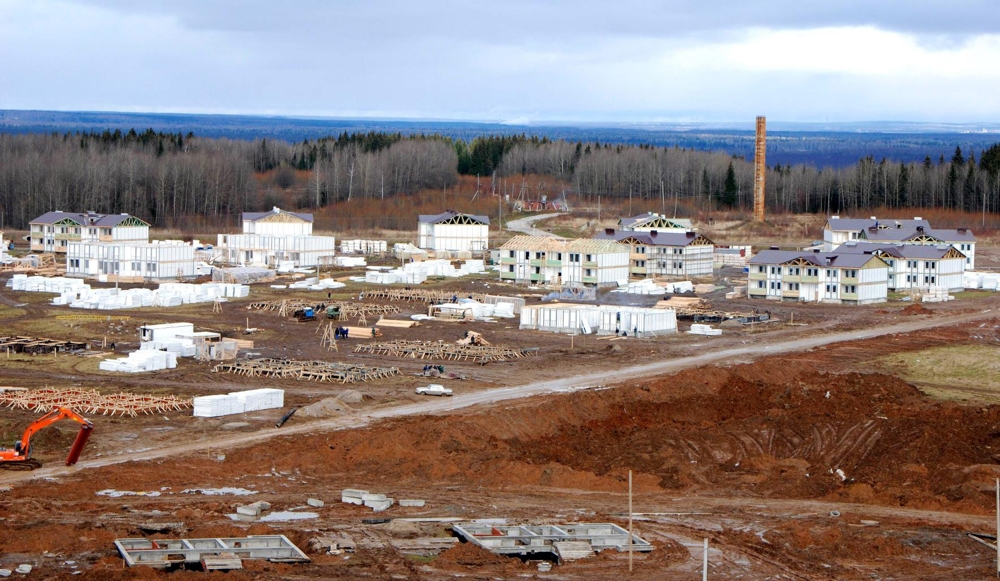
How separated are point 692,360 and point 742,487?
19.5 meters

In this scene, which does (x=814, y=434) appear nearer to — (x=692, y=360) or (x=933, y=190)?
(x=692, y=360)

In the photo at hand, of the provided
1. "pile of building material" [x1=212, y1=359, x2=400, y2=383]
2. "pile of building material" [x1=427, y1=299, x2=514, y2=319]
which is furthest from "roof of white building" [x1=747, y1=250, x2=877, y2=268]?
"pile of building material" [x1=212, y1=359, x2=400, y2=383]

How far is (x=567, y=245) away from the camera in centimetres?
7500

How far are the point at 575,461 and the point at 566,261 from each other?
4443cm

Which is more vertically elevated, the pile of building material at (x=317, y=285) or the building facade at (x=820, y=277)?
the building facade at (x=820, y=277)

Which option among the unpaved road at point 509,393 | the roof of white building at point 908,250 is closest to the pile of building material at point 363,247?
the roof of white building at point 908,250

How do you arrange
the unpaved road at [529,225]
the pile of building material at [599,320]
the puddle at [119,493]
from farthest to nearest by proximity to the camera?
the unpaved road at [529,225] < the pile of building material at [599,320] < the puddle at [119,493]

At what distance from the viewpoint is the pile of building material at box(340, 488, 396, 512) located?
25.0m

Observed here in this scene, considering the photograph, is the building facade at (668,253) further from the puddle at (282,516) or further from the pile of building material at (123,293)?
the puddle at (282,516)

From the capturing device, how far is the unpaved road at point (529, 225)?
351ft

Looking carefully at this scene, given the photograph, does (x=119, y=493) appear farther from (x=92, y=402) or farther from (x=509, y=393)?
(x=509, y=393)

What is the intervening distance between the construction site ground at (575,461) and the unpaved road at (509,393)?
0.16m

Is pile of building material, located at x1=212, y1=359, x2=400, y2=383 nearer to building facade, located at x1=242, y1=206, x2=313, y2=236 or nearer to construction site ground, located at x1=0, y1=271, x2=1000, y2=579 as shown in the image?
construction site ground, located at x1=0, y1=271, x2=1000, y2=579

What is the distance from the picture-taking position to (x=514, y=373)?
43969 mm
